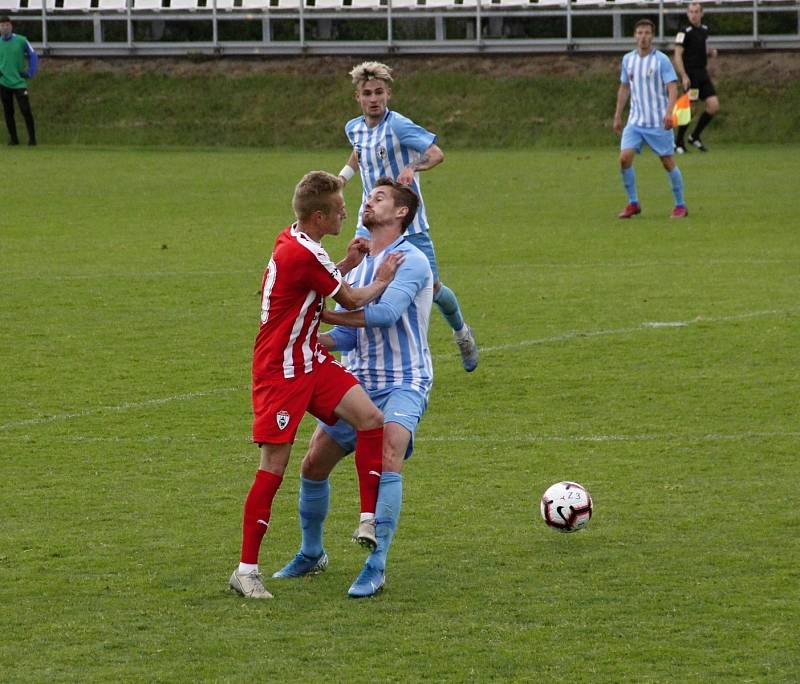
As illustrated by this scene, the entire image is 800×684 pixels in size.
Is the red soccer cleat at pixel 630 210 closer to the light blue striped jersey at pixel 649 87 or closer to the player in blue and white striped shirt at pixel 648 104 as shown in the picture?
the player in blue and white striped shirt at pixel 648 104

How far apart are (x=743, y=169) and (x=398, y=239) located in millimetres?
19185

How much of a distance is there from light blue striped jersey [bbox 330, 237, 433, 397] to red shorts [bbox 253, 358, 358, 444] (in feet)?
0.86

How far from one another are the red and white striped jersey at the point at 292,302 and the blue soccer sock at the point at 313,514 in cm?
54

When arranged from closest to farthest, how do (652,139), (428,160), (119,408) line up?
(119,408) → (428,160) → (652,139)

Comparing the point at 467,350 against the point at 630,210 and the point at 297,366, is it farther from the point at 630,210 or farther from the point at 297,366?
the point at 630,210

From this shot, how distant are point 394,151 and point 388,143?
0.24 feet

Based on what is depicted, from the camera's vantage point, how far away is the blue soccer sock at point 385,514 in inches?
226

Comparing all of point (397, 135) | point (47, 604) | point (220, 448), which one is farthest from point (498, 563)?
point (397, 135)

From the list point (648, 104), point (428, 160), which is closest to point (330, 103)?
point (648, 104)

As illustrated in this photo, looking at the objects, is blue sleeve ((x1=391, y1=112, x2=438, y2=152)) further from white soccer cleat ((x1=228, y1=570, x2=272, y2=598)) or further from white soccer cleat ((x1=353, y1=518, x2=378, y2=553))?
white soccer cleat ((x1=228, y1=570, x2=272, y2=598))

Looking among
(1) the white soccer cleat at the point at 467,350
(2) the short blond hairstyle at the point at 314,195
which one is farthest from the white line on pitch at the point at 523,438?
(2) the short blond hairstyle at the point at 314,195

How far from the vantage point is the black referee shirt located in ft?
86.8

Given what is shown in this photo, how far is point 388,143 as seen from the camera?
10.6m

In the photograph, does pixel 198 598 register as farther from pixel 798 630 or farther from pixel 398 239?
pixel 798 630
